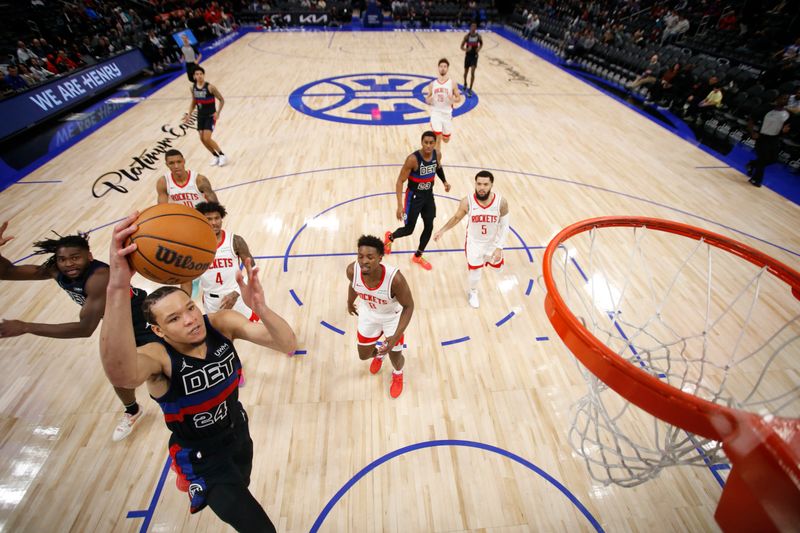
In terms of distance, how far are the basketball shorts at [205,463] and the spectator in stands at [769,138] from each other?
10330 mm

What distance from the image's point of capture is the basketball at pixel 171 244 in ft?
6.05

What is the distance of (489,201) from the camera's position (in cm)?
423

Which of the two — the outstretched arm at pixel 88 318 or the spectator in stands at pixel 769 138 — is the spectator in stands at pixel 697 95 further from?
the outstretched arm at pixel 88 318

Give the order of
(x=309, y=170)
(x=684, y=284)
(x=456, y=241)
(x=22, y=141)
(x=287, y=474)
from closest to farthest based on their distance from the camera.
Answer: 1. (x=287, y=474)
2. (x=684, y=284)
3. (x=456, y=241)
4. (x=309, y=170)
5. (x=22, y=141)

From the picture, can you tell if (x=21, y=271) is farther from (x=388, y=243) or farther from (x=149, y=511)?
(x=388, y=243)

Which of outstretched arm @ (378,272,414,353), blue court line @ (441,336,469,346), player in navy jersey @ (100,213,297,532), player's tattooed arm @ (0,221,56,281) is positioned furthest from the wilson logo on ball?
blue court line @ (441,336,469,346)

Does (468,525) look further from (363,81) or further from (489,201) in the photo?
(363,81)

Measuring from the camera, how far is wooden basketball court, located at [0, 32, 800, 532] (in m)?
3.02

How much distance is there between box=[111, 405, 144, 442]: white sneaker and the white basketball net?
12.5 feet

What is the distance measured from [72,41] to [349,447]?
17410 millimetres

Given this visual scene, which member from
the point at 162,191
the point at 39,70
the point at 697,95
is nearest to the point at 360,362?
the point at 162,191

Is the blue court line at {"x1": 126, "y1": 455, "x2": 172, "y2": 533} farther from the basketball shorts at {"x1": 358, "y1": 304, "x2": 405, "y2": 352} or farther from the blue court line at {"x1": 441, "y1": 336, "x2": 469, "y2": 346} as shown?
the blue court line at {"x1": 441, "y1": 336, "x2": 469, "y2": 346}

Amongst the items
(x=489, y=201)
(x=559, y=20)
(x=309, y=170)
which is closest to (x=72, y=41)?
(x=309, y=170)

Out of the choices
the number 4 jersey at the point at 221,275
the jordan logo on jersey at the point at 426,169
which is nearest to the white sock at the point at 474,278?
the jordan logo on jersey at the point at 426,169
